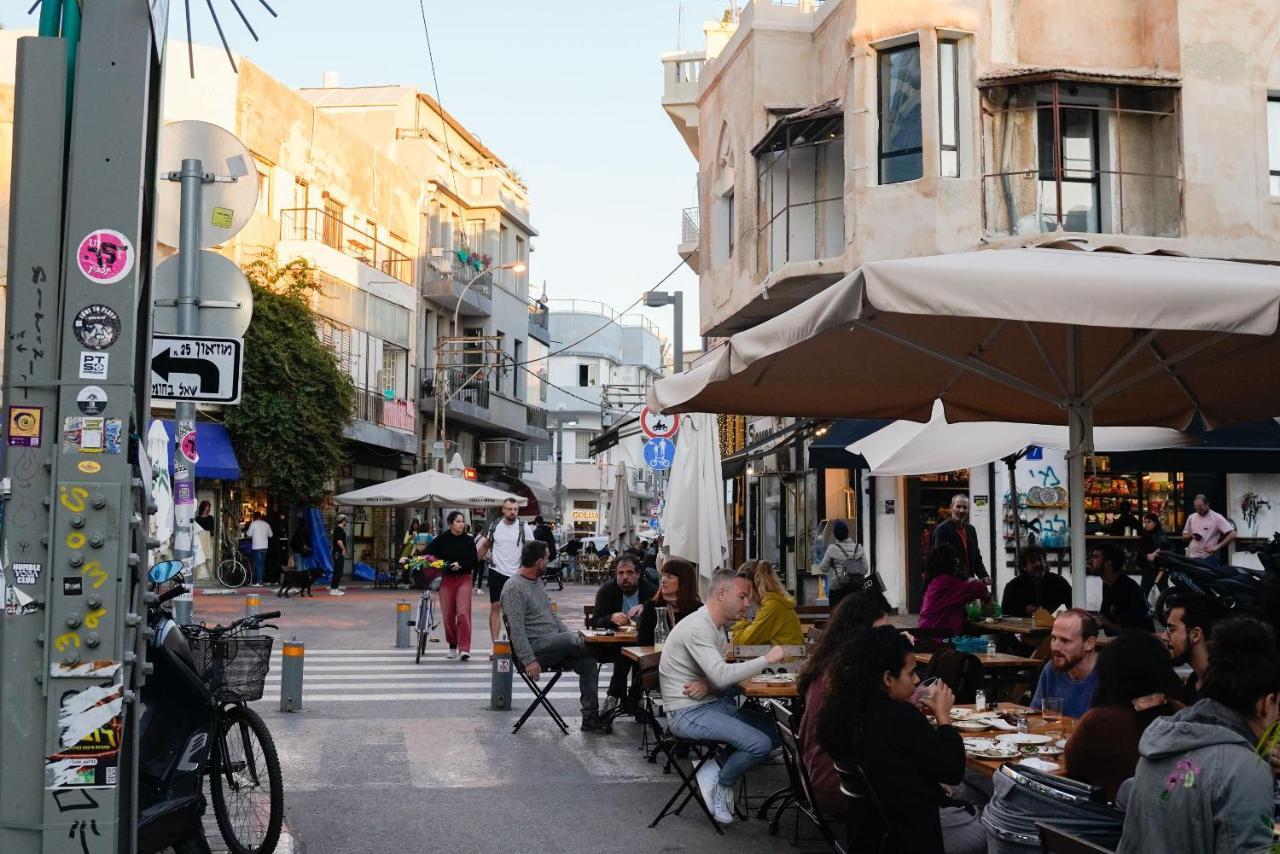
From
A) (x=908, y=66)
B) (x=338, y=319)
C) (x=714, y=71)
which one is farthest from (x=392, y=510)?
(x=908, y=66)

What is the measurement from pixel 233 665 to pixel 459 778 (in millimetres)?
2997

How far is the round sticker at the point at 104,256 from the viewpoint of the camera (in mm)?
4363

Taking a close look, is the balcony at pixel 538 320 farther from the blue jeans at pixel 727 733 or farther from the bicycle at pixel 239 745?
the bicycle at pixel 239 745

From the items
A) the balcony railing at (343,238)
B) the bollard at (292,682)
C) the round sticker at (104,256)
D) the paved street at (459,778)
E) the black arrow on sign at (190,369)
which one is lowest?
the paved street at (459,778)

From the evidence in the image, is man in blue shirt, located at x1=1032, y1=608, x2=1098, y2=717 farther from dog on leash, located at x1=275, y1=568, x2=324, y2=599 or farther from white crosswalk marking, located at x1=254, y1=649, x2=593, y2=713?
dog on leash, located at x1=275, y1=568, x2=324, y2=599

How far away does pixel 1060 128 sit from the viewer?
21688mm

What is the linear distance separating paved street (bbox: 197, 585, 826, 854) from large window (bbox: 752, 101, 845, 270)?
11.2 m

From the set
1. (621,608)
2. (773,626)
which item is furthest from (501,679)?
(773,626)

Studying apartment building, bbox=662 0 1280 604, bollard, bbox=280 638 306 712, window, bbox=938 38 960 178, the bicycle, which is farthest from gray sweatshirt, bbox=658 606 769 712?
window, bbox=938 38 960 178

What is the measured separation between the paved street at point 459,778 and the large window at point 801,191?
11.2m

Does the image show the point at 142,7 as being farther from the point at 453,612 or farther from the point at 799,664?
the point at 453,612

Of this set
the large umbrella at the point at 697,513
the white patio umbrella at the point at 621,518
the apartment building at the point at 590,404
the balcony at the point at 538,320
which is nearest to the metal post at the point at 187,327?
the large umbrella at the point at 697,513

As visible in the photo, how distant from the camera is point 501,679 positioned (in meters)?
12.9

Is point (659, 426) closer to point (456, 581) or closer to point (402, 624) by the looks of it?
point (402, 624)
